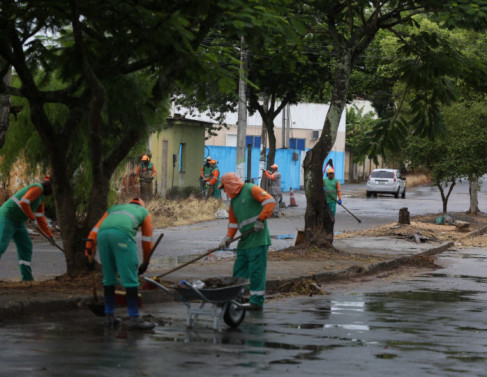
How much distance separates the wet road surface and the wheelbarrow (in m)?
0.17

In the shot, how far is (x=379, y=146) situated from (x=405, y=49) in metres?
2.21

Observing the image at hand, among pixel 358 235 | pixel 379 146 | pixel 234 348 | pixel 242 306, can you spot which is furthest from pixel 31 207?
pixel 358 235

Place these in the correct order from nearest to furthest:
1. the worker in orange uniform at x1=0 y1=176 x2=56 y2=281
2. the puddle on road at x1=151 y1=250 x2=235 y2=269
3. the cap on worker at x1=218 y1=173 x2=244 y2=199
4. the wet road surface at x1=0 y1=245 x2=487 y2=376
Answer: the wet road surface at x1=0 y1=245 x2=487 y2=376
the cap on worker at x1=218 y1=173 x2=244 y2=199
the worker in orange uniform at x1=0 y1=176 x2=56 y2=281
the puddle on road at x1=151 y1=250 x2=235 y2=269

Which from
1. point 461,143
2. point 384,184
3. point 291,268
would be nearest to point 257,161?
point 384,184

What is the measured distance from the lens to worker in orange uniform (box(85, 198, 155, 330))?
977cm

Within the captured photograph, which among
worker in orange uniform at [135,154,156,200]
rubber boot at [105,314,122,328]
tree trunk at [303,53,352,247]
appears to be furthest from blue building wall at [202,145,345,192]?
rubber boot at [105,314,122,328]

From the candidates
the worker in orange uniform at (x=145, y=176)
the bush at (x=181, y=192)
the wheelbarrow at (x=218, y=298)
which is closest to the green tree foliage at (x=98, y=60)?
the wheelbarrow at (x=218, y=298)

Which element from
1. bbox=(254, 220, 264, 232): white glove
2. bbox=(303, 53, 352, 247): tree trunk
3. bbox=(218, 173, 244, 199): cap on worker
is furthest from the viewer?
bbox=(303, 53, 352, 247): tree trunk

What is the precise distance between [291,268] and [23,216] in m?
5.39

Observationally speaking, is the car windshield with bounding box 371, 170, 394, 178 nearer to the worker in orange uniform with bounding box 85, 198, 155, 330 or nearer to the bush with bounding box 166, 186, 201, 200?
the bush with bounding box 166, 186, 201, 200

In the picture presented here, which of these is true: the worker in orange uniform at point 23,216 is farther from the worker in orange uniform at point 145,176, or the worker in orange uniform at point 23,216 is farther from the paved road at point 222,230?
the worker in orange uniform at point 145,176

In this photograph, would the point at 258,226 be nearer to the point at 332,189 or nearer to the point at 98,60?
the point at 98,60

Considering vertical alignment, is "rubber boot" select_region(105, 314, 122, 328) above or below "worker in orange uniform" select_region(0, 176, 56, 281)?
below

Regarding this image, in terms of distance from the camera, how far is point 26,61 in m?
13.3
